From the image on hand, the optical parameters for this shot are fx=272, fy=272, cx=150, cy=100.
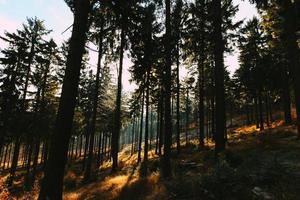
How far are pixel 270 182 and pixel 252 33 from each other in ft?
106

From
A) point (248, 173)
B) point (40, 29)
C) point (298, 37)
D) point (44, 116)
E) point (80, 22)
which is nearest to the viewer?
point (80, 22)

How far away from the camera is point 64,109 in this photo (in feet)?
21.9

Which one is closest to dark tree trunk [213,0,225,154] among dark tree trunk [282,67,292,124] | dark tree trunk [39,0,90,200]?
dark tree trunk [39,0,90,200]

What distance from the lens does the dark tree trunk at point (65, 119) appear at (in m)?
6.30

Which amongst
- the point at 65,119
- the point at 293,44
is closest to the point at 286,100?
the point at 293,44

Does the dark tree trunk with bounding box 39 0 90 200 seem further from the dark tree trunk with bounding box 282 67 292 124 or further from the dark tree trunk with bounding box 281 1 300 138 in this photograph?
the dark tree trunk with bounding box 282 67 292 124

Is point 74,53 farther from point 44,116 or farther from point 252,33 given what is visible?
point 252,33

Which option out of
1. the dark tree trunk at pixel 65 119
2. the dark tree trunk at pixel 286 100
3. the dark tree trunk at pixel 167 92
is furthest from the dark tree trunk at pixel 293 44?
the dark tree trunk at pixel 65 119

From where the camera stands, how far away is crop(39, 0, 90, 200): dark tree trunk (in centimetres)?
630

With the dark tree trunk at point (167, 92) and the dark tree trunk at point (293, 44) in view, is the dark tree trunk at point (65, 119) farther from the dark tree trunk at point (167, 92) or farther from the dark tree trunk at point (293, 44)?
the dark tree trunk at point (293, 44)

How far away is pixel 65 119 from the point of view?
21.7 ft

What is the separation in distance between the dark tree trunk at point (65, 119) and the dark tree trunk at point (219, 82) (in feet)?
29.0

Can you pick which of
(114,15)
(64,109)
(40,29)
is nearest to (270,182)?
(64,109)

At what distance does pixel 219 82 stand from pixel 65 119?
9.63m
